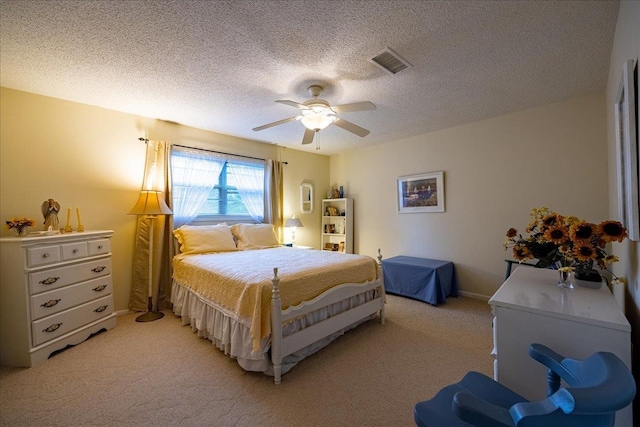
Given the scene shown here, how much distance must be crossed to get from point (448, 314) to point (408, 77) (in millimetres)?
2657

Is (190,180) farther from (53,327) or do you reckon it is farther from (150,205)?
(53,327)

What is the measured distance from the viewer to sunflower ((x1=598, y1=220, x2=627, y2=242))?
1212 millimetres

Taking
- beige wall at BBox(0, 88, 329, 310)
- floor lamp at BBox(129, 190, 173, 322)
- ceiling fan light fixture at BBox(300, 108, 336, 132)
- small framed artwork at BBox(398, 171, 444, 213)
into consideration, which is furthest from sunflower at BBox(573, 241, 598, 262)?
beige wall at BBox(0, 88, 329, 310)

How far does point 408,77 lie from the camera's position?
2.34 meters

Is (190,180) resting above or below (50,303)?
above

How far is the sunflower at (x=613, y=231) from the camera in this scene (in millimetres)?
1212

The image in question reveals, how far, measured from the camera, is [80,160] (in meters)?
2.85

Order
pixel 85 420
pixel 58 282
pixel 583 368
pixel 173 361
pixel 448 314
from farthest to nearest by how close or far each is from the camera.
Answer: pixel 448 314
pixel 58 282
pixel 173 361
pixel 85 420
pixel 583 368

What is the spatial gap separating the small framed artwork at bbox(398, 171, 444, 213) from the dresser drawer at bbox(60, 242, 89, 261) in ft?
13.7

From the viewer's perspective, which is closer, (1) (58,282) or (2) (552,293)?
(2) (552,293)

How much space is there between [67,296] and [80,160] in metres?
1.49

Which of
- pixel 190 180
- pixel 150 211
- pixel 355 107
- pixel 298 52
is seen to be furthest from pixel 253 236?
pixel 298 52

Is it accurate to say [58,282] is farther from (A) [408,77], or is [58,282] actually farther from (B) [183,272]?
(A) [408,77]

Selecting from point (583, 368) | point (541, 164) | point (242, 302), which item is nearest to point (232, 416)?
point (242, 302)
